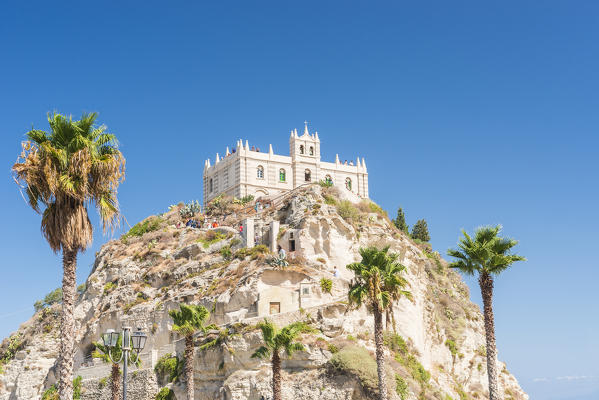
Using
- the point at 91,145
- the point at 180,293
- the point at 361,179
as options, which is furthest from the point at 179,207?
the point at 91,145

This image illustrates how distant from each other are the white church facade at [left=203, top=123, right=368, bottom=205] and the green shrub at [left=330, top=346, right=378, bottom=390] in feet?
115

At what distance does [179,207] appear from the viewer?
3275 inches

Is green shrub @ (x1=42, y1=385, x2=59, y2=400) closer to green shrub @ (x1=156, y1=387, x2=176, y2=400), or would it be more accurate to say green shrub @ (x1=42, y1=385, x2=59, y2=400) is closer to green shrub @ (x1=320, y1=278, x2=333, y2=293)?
green shrub @ (x1=156, y1=387, x2=176, y2=400)

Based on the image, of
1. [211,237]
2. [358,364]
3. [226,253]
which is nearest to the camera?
[358,364]

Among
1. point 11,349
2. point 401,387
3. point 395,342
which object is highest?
point 11,349

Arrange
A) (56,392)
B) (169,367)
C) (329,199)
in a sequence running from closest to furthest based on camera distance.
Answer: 1. (169,367)
2. (56,392)
3. (329,199)

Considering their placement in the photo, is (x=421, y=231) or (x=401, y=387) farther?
(x=421, y=231)

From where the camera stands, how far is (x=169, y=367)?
1929 inches

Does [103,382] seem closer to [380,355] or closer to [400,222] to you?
[380,355]

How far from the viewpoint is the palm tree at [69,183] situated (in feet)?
71.3

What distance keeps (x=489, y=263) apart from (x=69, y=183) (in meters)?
20.6

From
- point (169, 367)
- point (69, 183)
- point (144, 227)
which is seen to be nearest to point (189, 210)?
point (144, 227)

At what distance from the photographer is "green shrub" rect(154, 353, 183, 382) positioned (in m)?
48.5

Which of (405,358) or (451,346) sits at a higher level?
(451,346)
